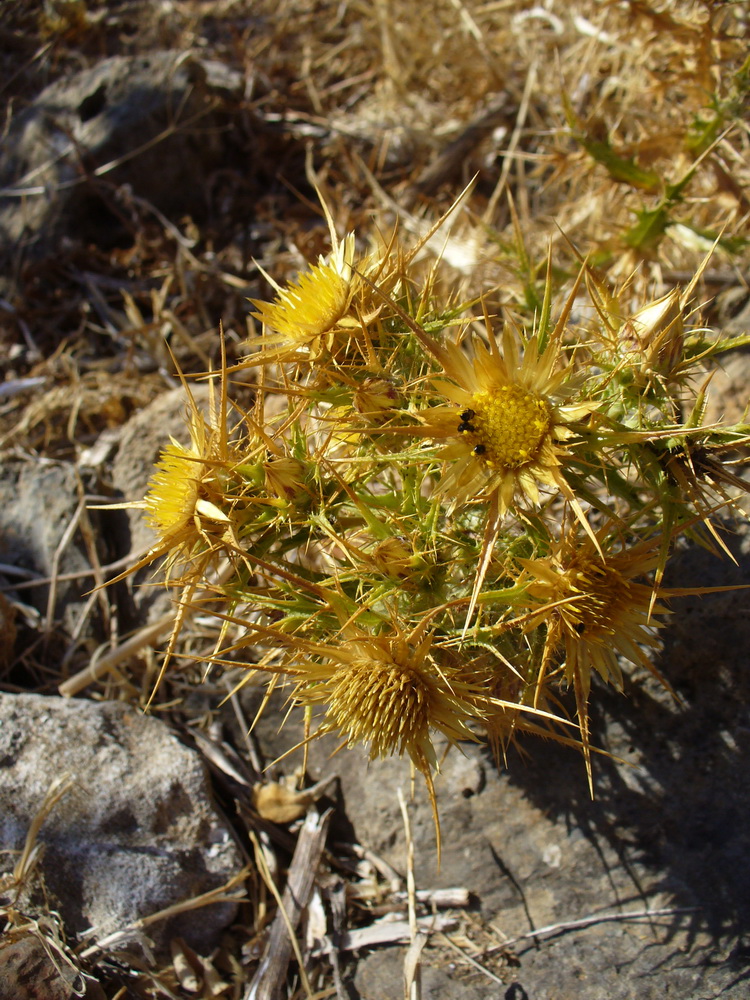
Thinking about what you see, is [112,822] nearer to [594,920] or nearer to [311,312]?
[594,920]

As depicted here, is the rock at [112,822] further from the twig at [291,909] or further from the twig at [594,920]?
the twig at [594,920]

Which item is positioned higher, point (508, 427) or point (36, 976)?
point (508, 427)

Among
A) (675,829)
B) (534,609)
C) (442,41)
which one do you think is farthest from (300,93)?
(675,829)

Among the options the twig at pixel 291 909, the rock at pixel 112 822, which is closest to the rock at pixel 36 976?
the rock at pixel 112 822

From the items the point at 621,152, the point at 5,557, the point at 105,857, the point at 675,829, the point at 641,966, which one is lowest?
the point at 641,966

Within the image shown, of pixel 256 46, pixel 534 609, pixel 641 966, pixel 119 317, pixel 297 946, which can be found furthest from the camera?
pixel 256 46

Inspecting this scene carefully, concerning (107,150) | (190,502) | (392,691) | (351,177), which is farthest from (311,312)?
(107,150)

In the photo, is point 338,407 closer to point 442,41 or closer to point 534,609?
point 534,609
